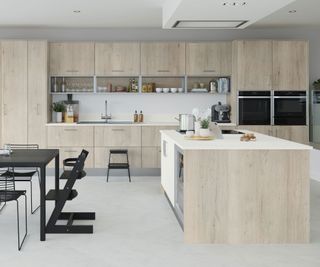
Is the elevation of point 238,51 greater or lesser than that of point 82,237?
greater

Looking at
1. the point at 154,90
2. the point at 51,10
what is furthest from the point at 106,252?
the point at 154,90

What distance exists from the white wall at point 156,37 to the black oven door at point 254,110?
81 centimetres

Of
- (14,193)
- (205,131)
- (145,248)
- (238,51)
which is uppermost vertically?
(238,51)

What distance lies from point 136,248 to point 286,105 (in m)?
4.92

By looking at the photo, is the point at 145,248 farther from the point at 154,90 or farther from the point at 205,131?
the point at 154,90

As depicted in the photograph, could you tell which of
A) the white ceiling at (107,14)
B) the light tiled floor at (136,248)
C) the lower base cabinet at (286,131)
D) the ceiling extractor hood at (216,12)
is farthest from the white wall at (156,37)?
the light tiled floor at (136,248)

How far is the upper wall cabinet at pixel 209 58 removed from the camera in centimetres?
847

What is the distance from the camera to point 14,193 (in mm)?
4480

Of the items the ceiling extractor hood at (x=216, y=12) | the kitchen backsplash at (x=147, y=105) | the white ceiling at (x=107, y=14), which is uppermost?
the white ceiling at (x=107, y=14)

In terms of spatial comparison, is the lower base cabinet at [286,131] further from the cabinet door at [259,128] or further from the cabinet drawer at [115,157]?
the cabinet drawer at [115,157]

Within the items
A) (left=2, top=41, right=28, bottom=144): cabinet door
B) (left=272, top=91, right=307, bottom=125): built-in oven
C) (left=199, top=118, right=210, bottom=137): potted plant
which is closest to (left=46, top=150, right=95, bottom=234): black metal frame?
(left=199, top=118, right=210, bottom=137): potted plant

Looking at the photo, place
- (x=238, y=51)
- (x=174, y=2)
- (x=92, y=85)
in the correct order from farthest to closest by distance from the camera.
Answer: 1. (x=92, y=85)
2. (x=238, y=51)
3. (x=174, y=2)

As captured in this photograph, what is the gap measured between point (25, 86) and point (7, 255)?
4.75m

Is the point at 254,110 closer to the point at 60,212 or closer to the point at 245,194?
the point at 245,194
